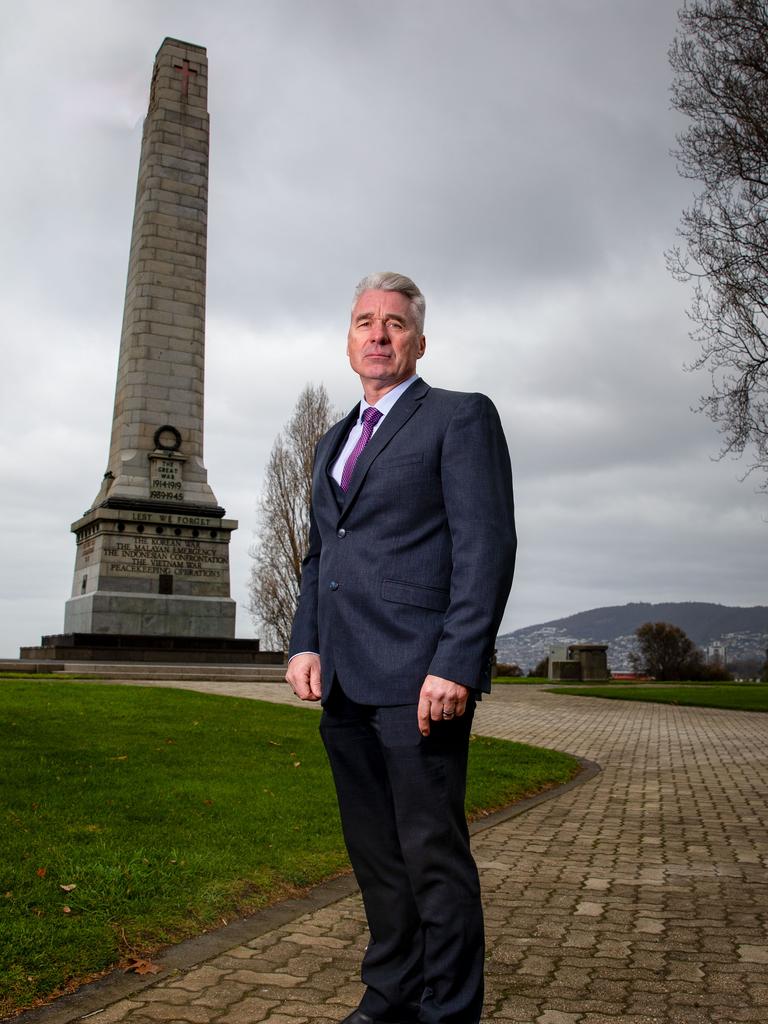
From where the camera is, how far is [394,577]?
3004 millimetres

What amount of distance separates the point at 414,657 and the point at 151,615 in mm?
23922

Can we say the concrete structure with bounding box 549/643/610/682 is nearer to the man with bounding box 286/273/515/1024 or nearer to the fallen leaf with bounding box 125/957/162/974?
the fallen leaf with bounding box 125/957/162/974

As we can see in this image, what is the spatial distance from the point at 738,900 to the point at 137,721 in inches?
311

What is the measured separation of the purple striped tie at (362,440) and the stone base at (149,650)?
74.0ft

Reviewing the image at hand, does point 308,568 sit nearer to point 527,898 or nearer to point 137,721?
point 527,898

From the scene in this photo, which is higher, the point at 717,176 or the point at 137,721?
the point at 717,176

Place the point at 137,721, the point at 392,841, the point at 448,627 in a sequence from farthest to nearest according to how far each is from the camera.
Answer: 1. the point at 137,721
2. the point at 392,841
3. the point at 448,627

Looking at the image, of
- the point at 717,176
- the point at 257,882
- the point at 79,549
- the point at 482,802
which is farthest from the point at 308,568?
the point at 79,549

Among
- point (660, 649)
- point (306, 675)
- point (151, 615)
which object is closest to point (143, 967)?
point (306, 675)

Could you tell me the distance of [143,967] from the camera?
410 centimetres

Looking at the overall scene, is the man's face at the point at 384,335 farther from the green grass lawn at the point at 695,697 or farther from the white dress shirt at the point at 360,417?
the green grass lawn at the point at 695,697

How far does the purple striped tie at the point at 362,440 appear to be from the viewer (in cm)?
329

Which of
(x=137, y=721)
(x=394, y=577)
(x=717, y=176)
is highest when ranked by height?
(x=717, y=176)

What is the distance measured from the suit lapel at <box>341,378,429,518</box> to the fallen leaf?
7.38ft
